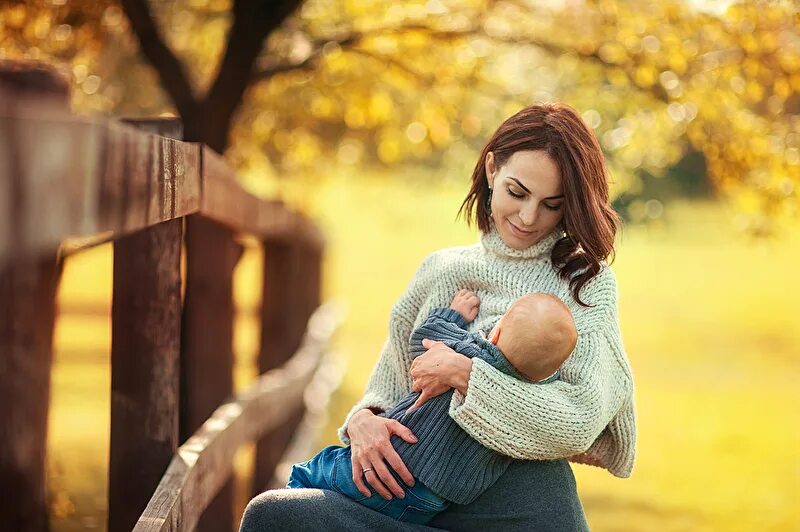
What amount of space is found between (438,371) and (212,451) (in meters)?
1.01

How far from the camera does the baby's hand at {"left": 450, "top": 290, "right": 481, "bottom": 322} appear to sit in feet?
8.13

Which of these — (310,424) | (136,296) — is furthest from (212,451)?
(310,424)

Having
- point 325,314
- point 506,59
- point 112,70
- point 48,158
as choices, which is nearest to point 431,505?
point 48,158

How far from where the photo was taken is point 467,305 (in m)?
2.49

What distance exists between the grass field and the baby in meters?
0.74

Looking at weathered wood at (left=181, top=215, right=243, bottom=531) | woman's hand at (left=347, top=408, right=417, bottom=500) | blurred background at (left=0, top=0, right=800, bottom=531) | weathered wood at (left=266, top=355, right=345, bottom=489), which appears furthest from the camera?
weathered wood at (left=266, top=355, right=345, bottom=489)

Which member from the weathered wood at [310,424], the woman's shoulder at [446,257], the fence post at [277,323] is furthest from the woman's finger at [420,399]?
the fence post at [277,323]

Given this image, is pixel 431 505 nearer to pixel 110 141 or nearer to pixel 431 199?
pixel 110 141

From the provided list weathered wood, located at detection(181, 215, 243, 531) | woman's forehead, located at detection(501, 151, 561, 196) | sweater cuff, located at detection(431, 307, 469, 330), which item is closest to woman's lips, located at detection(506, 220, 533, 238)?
woman's forehead, located at detection(501, 151, 561, 196)

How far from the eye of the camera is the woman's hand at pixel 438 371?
2.22 meters

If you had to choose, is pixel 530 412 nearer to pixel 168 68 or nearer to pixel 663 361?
pixel 168 68

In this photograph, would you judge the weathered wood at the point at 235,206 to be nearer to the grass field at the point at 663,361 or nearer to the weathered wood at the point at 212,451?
the weathered wood at the point at 212,451

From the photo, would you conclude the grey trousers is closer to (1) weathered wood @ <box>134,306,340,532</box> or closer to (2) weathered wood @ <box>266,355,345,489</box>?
(1) weathered wood @ <box>134,306,340,532</box>

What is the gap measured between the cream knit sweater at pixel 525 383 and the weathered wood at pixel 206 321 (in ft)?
5.25
